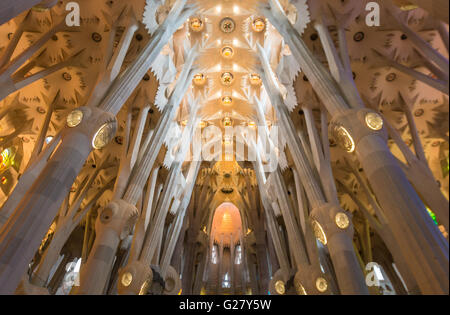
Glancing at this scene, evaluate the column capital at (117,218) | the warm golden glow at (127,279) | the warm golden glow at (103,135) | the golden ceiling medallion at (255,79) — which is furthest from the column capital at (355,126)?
the golden ceiling medallion at (255,79)

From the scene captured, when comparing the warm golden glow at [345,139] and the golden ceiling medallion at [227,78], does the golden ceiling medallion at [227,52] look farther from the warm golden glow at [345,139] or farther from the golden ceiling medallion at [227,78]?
the warm golden glow at [345,139]

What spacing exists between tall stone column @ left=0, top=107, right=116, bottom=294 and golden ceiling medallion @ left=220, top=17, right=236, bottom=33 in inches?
506

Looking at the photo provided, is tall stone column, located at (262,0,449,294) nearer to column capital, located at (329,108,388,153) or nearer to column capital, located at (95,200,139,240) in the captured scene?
column capital, located at (329,108,388,153)

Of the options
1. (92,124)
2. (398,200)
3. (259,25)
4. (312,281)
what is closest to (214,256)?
(312,281)

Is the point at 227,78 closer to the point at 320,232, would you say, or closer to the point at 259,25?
the point at 259,25

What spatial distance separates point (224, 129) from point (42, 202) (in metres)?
18.8

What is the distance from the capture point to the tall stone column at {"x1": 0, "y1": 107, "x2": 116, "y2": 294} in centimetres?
484

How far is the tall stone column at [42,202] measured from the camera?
4.84 meters

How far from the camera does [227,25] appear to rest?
699 inches

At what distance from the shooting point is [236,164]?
2703cm

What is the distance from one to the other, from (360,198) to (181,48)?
13.7 m

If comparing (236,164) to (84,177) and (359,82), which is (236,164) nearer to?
(84,177)

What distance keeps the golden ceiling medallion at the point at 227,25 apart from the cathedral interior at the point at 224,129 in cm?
8
